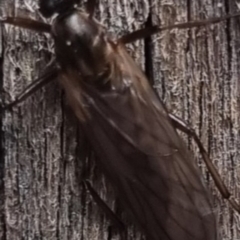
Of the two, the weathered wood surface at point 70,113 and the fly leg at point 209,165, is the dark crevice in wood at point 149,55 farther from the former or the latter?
the fly leg at point 209,165

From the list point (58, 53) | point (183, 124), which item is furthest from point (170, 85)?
point (58, 53)

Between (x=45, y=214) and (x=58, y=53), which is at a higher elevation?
(x=58, y=53)

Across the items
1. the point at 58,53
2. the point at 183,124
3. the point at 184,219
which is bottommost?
the point at 184,219

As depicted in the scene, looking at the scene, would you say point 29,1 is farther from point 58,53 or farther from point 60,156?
point 60,156

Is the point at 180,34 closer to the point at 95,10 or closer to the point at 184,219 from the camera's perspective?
the point at 95,10


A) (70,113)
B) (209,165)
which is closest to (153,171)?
(209,165)

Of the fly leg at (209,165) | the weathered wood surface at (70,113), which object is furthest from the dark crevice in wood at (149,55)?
the fly leg at (209,165)

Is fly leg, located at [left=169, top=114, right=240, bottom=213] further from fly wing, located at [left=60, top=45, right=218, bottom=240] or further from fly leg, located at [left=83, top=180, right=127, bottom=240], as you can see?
fly leg, located at [left=83, top=180, right=127, bottom=240]
